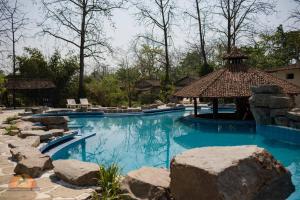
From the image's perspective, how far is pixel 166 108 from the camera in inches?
819

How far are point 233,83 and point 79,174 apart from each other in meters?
12.0

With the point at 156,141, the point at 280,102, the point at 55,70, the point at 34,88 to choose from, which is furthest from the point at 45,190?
the point at 55,70

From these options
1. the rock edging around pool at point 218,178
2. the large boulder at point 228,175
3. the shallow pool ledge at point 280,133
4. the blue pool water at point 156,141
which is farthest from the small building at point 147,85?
the large boulder at point 228,175

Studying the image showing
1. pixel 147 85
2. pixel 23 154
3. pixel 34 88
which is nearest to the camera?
pixel 23 154

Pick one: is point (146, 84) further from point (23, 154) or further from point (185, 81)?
point (23, 154)

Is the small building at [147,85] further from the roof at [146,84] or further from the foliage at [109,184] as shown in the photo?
the foliage at [109,184]

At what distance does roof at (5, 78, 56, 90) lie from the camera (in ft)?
75.9

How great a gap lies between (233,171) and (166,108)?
1745cm

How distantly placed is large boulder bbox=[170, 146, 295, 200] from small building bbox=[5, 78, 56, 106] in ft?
70.8

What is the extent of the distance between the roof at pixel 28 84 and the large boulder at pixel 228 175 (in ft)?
70.5

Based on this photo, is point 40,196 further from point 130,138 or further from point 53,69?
point 53,69

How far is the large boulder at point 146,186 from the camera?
3919mm

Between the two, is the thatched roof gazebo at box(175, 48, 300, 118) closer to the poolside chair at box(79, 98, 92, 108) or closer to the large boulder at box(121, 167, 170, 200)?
the poolside chair at box(79, 98, 92, 108)

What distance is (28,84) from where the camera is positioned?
2353 cm
